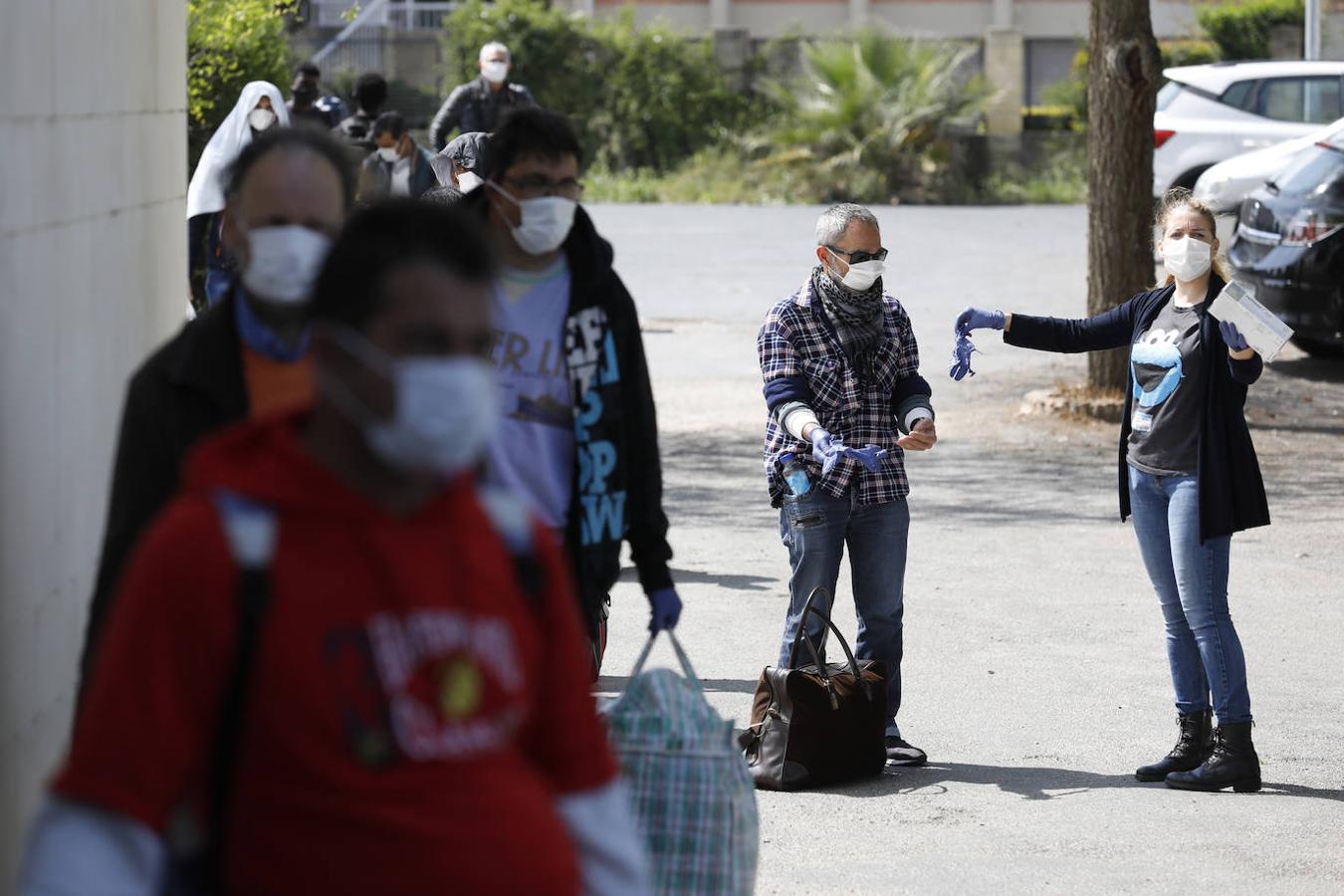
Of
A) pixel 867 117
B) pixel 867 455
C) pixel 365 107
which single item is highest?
pixel 867 117

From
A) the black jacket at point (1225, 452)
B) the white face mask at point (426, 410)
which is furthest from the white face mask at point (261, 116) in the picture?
the white face mask at point (426, 410)

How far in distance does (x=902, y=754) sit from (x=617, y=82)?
31.0 meters

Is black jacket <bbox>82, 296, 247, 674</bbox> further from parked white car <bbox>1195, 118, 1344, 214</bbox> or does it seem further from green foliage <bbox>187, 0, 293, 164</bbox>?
parked white car <bbox>1195, 118, 1344, 214</bbox>

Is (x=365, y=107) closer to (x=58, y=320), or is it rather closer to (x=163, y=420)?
(x=58, y=320)

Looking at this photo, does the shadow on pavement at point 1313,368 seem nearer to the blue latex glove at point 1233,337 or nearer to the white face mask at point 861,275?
the blue latex glove at point 1233,337

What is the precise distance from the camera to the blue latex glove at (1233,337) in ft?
19.4

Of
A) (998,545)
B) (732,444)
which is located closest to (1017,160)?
(732,444)

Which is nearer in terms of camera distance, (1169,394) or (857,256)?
(1169,394)

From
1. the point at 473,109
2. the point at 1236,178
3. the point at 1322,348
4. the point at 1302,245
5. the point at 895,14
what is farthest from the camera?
the point at 895,14

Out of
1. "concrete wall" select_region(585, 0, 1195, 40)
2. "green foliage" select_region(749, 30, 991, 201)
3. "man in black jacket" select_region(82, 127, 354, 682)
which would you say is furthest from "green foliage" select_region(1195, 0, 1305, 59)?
"man in black jacket" select_region(82, 127, 354, 682)

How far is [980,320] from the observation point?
252 inches

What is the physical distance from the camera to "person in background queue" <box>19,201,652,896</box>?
2.18 metres

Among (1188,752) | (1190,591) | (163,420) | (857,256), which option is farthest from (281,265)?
(1188,752)

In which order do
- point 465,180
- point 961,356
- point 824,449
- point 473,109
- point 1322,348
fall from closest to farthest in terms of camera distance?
point 824,449 < point 961,356 < point 465,180 < point 1322,348 < point 473,109
